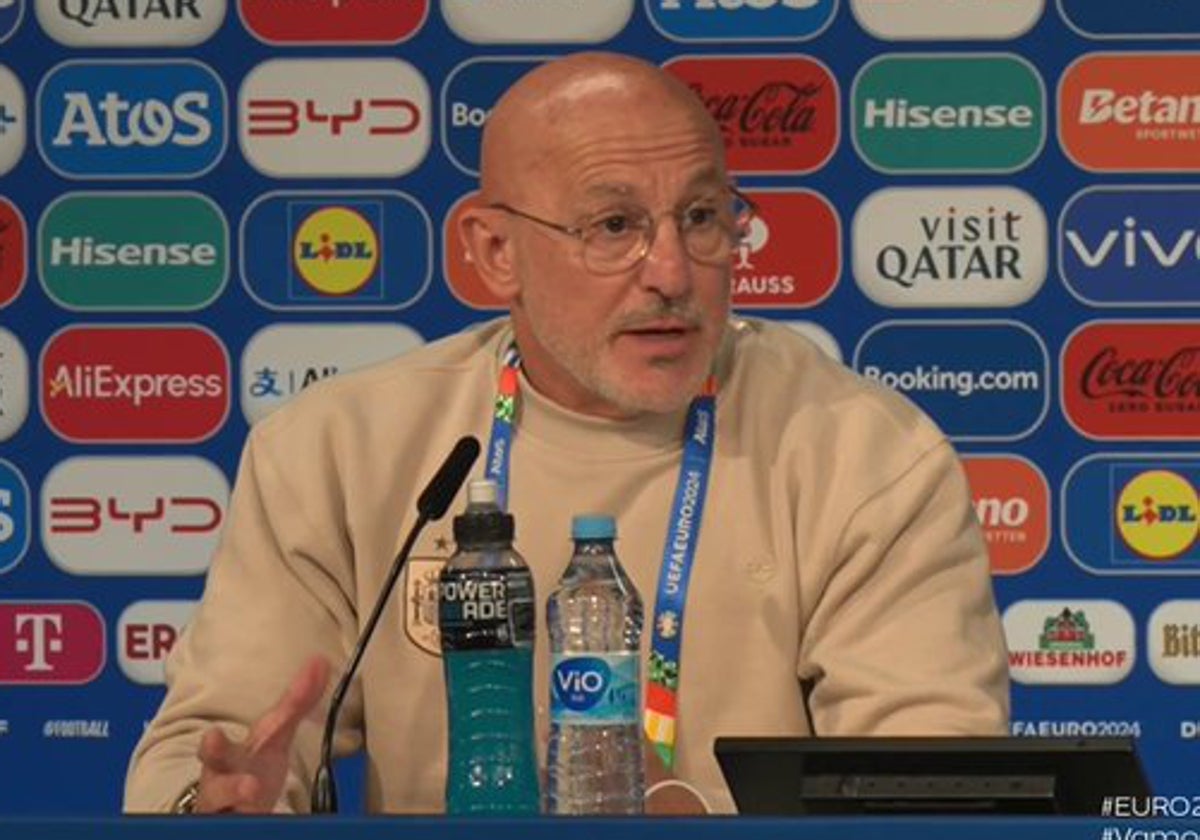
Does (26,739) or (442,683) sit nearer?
(442,683)

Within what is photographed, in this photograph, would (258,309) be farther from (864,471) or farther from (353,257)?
(864,471)

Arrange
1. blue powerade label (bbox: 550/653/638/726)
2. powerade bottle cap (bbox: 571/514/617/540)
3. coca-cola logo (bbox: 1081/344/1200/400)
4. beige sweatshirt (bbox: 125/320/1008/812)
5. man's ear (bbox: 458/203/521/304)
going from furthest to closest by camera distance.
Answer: coca-cola logo (bbox: 1081/344/1200/400) → man's ear (bbox: 458/203/521/304) → beige sweatshirt (bbox: 125/320/1008/812) → powerade bottle cap (bbox: 571/514/617/540) → blue powerade label (bbox: 550/653/638/726)

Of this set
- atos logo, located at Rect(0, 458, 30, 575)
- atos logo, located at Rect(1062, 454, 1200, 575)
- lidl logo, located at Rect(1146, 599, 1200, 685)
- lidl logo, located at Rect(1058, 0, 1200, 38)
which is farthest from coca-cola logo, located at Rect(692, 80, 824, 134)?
atos logo, located at Rect(0, 458, 30, 575)

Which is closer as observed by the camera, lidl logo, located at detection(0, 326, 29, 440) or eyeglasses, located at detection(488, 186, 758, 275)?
eyeglasses, located at detection(488, 186, 758, 275)

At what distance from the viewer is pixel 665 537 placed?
276 cm

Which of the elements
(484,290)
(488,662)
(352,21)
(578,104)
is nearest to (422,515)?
(488,662)

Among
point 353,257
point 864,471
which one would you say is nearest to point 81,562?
point 353,257

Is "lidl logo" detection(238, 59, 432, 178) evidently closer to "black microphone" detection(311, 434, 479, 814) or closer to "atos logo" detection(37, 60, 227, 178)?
"atos logo" detection(37, 60, 227, 178)

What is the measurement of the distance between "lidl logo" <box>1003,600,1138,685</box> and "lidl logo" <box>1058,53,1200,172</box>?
2.34 feet

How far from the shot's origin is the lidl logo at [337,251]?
4.28 m

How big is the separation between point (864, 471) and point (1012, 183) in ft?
5.10

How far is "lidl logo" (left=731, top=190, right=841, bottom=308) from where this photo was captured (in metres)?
4.24

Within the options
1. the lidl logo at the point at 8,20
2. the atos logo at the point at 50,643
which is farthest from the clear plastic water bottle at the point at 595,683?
the lidl logo at the point at 8,20

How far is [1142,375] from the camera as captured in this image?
4.19 meters
